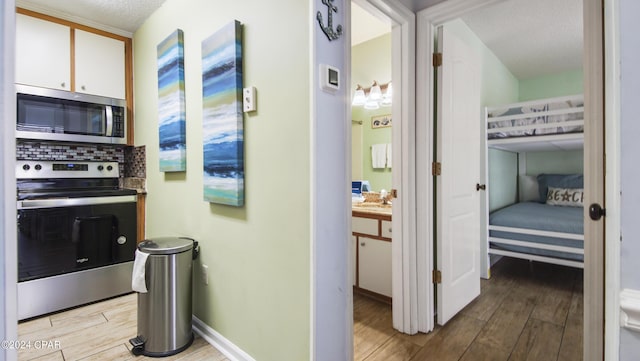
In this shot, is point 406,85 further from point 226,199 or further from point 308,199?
point 226,199

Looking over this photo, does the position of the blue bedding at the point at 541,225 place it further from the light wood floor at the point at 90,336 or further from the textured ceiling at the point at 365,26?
the light wood floor at the point at 90,336

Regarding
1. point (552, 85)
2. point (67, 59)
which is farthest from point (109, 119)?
point (552, 85)

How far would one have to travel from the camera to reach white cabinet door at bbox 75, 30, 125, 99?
2.55 metres

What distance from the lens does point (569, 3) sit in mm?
2555

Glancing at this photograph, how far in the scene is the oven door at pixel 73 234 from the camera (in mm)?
2111

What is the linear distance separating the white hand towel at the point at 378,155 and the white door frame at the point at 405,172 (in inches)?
39.0

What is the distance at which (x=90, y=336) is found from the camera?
1941 millimetres

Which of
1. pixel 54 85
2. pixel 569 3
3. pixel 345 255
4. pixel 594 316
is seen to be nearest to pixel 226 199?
pixel 345 255

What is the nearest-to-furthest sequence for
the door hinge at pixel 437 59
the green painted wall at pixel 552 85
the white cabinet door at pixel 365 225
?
the door hinge at pixel 437 59
the white cabinet door at pixel 365 225
the green painted wall at pixel 552 85

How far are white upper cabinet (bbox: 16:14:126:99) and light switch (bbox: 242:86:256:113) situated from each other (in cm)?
194

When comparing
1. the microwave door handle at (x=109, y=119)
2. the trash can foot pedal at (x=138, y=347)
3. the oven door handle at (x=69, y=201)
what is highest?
the microwave door handle at (x=109, y=119)

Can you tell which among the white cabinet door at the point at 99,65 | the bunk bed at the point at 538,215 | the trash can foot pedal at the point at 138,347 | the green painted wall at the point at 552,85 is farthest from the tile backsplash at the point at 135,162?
the green painted wall at the point at 552,85
